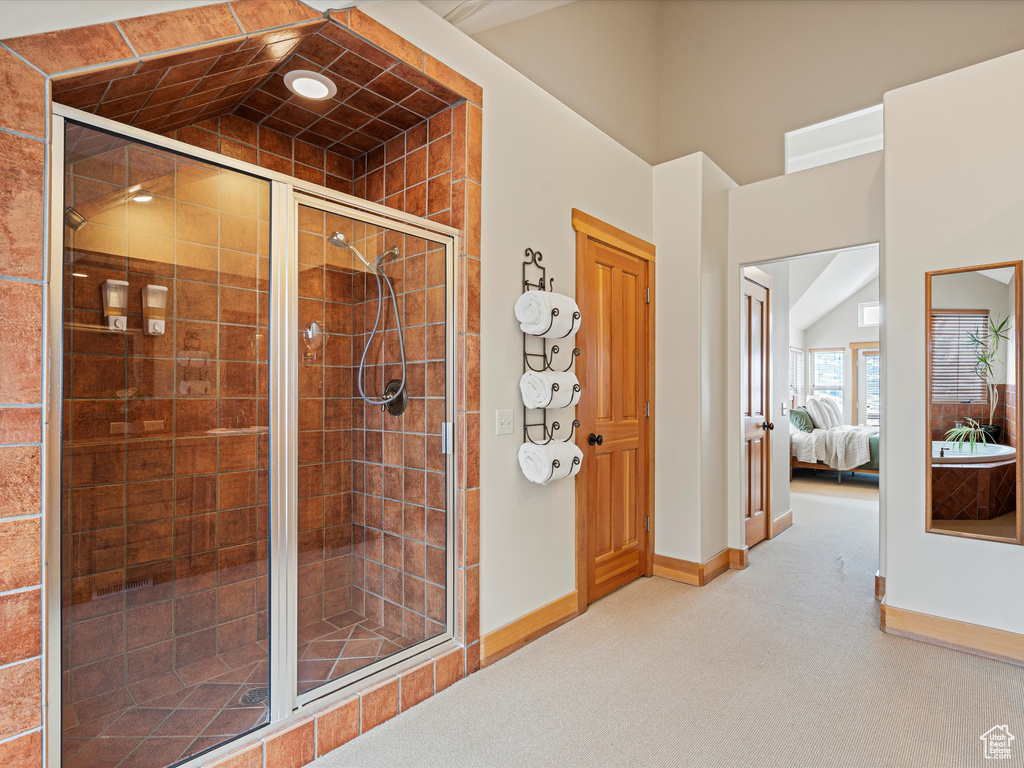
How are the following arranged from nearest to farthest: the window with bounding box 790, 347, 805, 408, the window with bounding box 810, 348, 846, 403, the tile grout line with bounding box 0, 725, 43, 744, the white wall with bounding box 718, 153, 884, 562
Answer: the tile grout line with bounding box 0, 725, 43, 744
the white wall with bounding box 718, 153, 884, 562
the window with bounding box 790, 347, 805, 408
the window with bounding box 810, 348, 846, 403

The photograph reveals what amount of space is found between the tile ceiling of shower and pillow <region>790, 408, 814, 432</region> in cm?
667

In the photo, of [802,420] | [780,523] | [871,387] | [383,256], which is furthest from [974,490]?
[871,387]

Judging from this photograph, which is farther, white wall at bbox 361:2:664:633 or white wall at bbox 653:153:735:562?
white wall at bbox 653:153:735:562

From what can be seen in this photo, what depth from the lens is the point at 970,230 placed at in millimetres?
2543

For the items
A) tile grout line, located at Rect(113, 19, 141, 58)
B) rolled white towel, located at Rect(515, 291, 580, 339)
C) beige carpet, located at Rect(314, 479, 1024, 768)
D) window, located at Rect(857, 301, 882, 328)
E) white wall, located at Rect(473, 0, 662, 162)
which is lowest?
beige carpet, located at Rect(314, 479, 1024, 768)

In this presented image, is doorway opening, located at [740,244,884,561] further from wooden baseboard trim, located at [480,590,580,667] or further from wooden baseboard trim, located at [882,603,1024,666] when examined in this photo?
wooden baseboard trim, located at [480,590,580,667]

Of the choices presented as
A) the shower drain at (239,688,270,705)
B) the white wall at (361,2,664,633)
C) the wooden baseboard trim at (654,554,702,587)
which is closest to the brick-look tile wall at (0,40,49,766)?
the shower drain at (239,688,270,705)

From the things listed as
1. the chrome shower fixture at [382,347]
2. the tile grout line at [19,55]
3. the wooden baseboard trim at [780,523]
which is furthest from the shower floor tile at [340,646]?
the wooden baseboard trim at [780,523]

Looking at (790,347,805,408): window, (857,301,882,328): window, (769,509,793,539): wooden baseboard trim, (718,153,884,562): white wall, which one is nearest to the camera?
(718,153,884,562): white wall

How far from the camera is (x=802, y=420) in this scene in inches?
284

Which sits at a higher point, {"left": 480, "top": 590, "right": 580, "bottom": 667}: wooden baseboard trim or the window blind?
the window blind

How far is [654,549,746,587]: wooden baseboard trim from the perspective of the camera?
3.36 meters

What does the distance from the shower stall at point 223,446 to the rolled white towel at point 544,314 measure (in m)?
0.50

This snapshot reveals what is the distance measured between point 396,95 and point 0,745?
239cm
